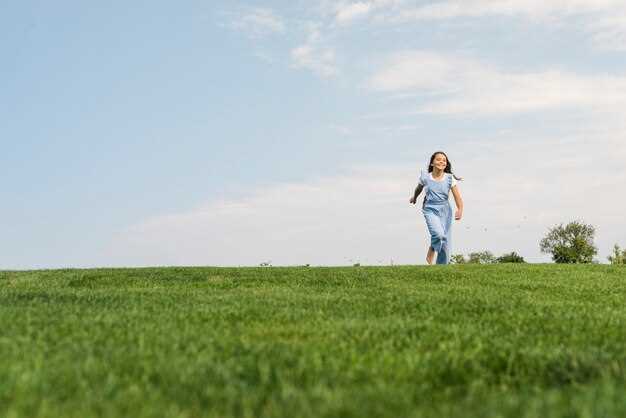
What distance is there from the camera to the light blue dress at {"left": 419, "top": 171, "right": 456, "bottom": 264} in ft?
72.8

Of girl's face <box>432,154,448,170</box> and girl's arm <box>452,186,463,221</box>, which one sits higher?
A: girl's face <box>432,154,448,170</box>

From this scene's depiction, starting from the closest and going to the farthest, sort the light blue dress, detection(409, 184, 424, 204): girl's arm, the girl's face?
the light blue dress → the girl's face → detection(409, 184, 424, 204): girl's arm

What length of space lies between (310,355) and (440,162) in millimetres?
17187

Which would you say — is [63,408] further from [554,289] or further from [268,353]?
[554,289]

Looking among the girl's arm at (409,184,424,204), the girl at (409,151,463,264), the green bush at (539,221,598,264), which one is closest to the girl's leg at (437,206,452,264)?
the girl at (409,151,463,264)

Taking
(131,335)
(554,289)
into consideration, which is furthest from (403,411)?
(554,289)

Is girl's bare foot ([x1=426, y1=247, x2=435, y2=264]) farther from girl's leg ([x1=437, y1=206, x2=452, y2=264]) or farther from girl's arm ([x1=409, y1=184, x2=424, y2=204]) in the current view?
girl's arm ([x1=409, y1=184, x2=424, y2=204])

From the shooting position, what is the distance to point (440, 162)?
22.5 m

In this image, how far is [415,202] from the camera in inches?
902

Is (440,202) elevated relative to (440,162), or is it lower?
lower

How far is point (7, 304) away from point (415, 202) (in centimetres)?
1443

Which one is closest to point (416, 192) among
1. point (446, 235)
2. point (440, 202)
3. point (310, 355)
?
point (440, 202)

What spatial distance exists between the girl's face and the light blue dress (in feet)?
1.02

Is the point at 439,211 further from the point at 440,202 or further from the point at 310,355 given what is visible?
the point at 310,355
